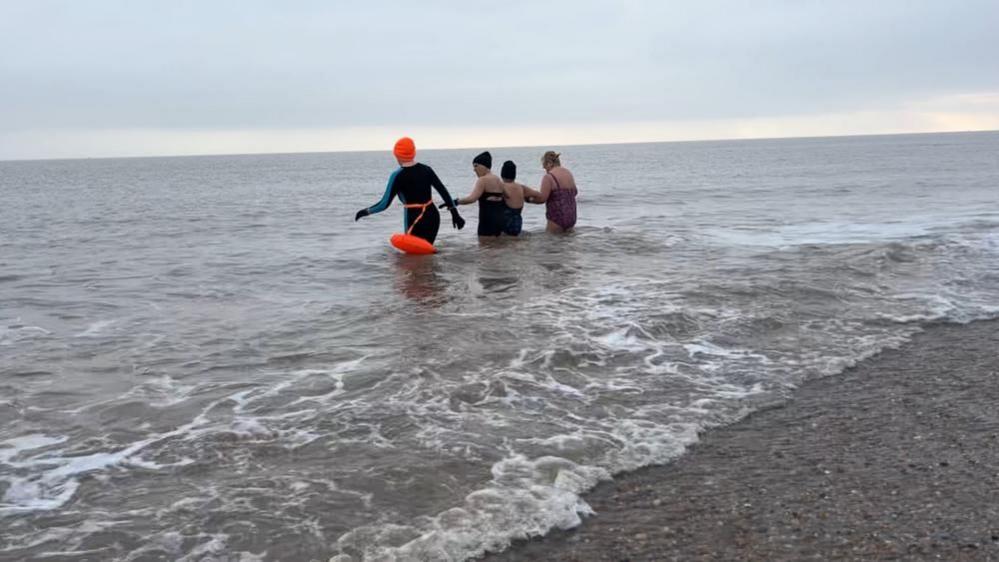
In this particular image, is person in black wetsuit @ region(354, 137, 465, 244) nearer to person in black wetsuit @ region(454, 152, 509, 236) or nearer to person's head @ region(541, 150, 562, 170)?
person in black wetsuit @ region(454, 152, 509, 236)

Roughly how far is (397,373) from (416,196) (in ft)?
24.8

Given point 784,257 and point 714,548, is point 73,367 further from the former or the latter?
point 784,257

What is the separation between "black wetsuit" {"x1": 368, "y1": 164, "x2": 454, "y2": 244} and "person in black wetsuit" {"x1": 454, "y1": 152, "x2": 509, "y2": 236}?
2.44ft

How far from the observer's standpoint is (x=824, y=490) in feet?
14.9

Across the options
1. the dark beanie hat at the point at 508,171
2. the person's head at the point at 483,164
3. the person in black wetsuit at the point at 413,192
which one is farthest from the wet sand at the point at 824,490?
the dark beanie hat at the point at 508,171

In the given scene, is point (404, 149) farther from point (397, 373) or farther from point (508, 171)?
point (397, 373)

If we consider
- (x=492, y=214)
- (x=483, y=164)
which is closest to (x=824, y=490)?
(x=483, y=164)

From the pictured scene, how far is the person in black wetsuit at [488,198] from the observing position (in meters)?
15.9

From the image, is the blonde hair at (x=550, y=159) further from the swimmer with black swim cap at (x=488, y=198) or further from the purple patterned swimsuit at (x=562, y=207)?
the swimmer with black swim cap at (x=488, y=198)

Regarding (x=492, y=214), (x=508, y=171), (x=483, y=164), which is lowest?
(x=492, y=214)

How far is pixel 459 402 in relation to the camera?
20.8 feet

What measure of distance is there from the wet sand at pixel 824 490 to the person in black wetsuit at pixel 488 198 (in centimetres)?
1026

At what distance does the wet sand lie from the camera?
3.95 meters

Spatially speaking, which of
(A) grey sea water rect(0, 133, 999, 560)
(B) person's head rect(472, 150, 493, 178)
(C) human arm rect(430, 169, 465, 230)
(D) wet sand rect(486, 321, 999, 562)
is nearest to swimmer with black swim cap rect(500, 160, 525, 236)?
(B) person's head rect(472, 150, 493, 178)
